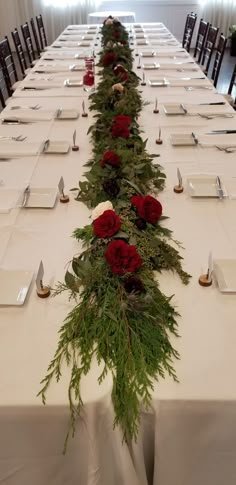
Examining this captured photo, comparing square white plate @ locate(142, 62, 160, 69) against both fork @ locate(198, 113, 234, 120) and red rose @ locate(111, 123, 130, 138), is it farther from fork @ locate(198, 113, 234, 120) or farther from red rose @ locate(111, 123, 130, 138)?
red rose @ locate(111, 123, 130, 138)

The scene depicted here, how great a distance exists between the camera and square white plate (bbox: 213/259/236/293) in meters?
1.08

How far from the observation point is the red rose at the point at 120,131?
1.71 m

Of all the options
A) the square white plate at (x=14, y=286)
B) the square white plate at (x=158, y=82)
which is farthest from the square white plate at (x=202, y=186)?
the square white plate at (x=158, y=82)

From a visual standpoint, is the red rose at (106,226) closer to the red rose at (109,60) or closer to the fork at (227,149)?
the fork at (227,149)

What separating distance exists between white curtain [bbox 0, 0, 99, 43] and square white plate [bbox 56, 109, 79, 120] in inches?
200

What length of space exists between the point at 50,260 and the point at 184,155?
0.94m

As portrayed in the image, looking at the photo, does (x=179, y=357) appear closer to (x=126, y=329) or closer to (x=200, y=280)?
(x=126, y=329)

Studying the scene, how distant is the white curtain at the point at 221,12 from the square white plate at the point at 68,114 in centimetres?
550

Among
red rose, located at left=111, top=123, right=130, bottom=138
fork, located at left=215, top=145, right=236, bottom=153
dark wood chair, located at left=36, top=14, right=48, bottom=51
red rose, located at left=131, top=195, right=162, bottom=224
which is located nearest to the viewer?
A: red rose, located at left=131, top=195, right=162, bottom=224

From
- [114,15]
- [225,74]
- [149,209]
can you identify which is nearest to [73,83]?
[149,209]

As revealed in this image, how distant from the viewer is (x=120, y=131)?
5.63ft

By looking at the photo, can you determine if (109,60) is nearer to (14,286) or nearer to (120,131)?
(120,131)

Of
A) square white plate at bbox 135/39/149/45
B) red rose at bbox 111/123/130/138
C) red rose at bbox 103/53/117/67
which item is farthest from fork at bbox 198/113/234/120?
square white plate at bbox 135/39/149/45

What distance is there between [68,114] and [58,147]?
494 mm
